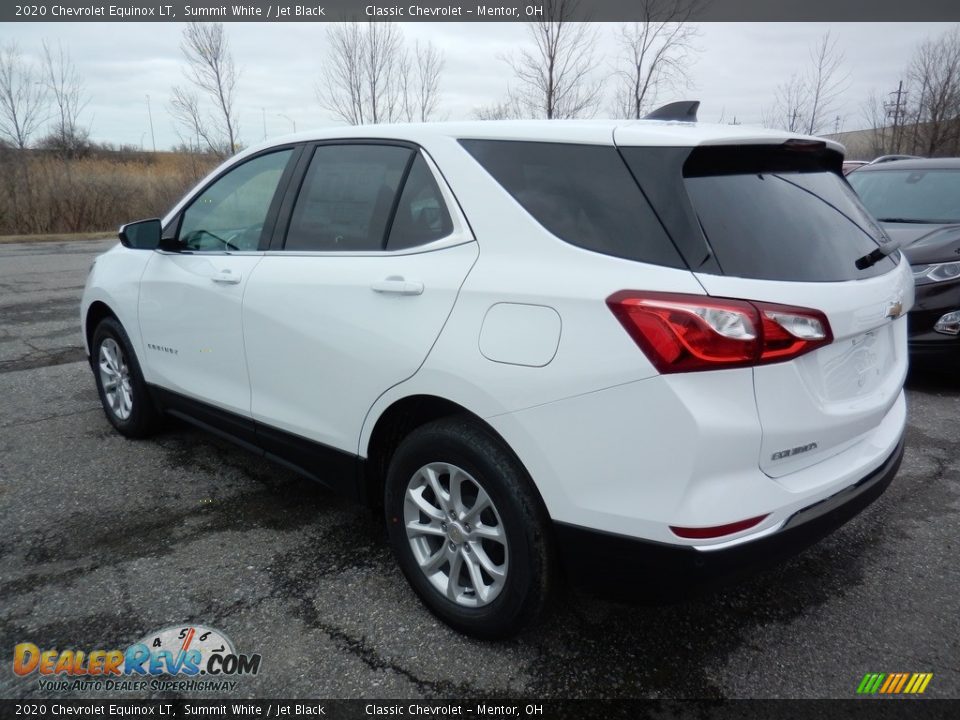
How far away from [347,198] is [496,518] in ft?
4.81

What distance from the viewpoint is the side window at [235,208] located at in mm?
3236

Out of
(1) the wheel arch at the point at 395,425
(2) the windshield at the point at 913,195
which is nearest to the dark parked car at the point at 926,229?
(2) the windshield at the point at 913,195

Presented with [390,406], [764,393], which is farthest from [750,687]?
[390,406]

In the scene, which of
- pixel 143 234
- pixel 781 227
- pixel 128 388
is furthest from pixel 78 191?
pixel 781 227

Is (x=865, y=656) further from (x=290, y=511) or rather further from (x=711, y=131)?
(x=290, y=511)

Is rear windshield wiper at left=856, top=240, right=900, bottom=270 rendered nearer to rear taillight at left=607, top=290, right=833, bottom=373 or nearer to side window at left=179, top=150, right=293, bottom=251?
rear taillight at left=607, top=290, right=833, bottom=373

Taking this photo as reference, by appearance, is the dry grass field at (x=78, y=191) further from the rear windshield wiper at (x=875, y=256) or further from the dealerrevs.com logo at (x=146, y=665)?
the rear windshield wiper at (x=875, y=256)

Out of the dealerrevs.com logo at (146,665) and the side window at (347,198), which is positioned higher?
the side window at (347,198)

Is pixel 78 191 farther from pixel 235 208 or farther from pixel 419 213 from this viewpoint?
pixel 419 213

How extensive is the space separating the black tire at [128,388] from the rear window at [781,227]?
3.41 meters

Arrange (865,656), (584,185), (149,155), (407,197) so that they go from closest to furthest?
(584,185)
(865,656)
(407,197)
(149,155)

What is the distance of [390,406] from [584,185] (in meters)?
1.03

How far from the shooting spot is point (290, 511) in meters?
3.40

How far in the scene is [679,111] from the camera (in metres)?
2.57
